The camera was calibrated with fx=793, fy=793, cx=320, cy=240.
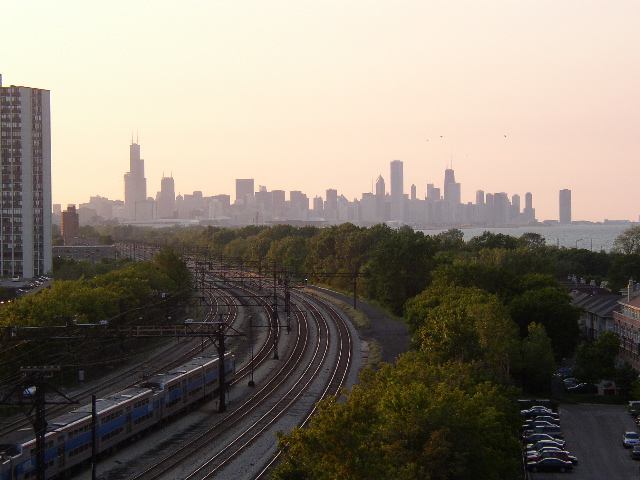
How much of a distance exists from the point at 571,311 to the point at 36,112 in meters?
52.1

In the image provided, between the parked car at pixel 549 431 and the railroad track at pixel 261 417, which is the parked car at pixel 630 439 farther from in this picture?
the railroad track at pixel 261 417

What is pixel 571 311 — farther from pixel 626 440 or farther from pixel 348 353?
pixel 626 440

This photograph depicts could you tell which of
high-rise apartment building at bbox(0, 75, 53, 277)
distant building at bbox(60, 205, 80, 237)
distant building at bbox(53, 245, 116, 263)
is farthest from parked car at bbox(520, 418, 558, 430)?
distant building at bbox(60, 205, 80, 237)

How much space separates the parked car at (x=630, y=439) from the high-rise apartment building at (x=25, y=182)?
56450 millimetres

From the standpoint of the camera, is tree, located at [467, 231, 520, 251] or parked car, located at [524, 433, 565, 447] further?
tree, located at [467, 231, 520, 251]

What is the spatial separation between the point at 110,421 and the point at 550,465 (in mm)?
13651

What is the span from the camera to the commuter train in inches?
819

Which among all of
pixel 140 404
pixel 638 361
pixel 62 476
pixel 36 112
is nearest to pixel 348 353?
pixel 638 361

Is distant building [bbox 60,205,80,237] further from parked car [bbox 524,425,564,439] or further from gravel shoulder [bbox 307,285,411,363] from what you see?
parked car [bbox 524,425,564,439]

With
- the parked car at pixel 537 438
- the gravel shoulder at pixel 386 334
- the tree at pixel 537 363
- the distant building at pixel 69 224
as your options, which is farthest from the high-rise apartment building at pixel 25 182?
the distant building at pixel 69 224

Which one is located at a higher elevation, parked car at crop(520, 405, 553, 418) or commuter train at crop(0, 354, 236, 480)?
commuter train at crop(0, 354, 236, 480)

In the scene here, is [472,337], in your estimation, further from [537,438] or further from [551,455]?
[551,455]

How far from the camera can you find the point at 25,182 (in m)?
71.0

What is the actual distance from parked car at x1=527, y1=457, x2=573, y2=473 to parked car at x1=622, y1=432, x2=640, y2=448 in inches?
145
